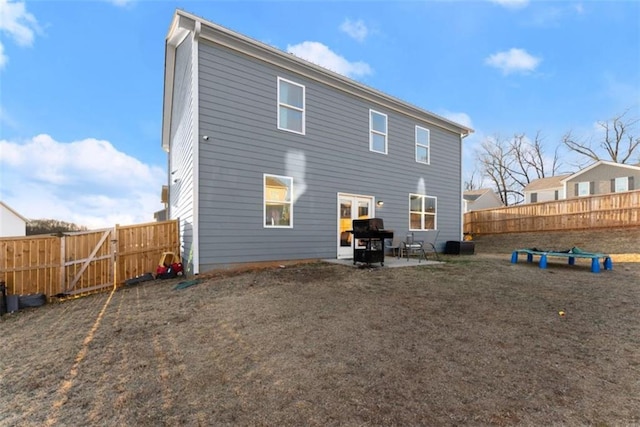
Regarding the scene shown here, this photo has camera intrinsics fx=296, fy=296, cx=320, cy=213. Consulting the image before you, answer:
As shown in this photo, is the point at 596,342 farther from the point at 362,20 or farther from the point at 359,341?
the point at 362,20

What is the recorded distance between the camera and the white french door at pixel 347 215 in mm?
9125

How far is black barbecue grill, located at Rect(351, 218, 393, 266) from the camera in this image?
22.4 ft

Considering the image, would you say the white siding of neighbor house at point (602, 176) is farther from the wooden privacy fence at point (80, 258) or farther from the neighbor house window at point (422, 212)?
the wooden privacy fence at point (80, 258)

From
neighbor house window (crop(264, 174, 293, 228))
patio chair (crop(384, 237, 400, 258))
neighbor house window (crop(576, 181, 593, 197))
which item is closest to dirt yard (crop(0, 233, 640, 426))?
neighbor house window (crop(264, 174, 293, 228))

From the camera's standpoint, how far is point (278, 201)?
7879 mm

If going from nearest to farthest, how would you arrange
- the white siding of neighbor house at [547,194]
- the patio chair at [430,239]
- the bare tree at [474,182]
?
the patio chair at [430,239]
the white siding of neighbor house at [547,194]
the bare tree at [474,182]

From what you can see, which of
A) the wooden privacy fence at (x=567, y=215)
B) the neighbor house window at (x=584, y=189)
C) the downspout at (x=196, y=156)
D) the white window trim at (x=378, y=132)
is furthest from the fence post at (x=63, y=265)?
the neighbor house window at (x=584, y=189)

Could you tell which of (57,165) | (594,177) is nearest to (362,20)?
(57,165)

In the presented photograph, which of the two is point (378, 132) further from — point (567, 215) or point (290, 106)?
point (567, 215)

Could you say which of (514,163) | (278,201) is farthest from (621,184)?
(278,201)

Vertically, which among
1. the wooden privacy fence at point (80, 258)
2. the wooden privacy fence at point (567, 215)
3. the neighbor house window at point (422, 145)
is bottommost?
the wooden privacy fence at point (80, 258)

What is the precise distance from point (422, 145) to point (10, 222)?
2570 cm

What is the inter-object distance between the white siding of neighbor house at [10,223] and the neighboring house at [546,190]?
3994cm

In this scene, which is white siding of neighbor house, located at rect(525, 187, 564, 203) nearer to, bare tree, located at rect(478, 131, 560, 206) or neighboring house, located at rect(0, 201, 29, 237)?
bare tree, located at rect(478, 131, 560, 206)
